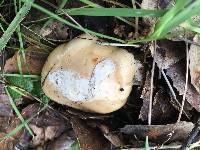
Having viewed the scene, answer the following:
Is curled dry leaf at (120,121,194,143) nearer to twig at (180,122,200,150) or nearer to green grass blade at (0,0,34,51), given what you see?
twig at (180,122,200,150)

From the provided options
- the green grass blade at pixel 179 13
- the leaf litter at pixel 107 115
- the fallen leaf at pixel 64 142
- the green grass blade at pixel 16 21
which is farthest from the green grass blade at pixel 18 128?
the green grass blade at pixel 179 13

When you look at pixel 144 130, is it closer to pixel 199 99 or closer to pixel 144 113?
pixel 144 113

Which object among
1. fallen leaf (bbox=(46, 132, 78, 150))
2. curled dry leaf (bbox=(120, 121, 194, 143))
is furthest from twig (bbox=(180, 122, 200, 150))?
fallen leaf (bbox=(46, 132, 78, 150))

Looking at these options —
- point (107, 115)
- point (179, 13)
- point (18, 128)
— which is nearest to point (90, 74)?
point (107, 115)

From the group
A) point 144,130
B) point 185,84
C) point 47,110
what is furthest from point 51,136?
point 185,84

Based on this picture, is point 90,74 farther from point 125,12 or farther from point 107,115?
point 125,12

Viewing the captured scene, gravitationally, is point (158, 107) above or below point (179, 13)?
below
